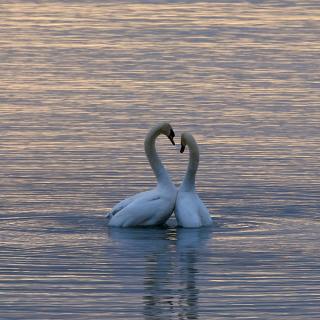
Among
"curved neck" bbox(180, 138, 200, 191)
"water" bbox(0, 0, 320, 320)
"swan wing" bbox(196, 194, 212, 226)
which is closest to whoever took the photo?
"water" bbox(0, 0, 320, 320)

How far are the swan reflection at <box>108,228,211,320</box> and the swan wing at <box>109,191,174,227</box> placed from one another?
0.29 ft

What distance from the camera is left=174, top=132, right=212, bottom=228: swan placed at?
719 inches

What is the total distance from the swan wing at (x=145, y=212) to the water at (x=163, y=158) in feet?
0.52

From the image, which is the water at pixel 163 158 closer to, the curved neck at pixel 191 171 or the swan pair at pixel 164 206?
the swan pair at pixel 164 206

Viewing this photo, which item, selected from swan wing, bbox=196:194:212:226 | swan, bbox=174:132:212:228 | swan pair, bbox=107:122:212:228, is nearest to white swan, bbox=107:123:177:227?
swan pair, bbox=107:122:212:228

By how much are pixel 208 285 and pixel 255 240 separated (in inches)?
86.3

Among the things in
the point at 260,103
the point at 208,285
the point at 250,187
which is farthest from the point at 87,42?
the point at 208,285

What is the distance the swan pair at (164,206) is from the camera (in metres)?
18.3

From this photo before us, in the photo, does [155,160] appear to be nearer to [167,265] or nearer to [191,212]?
[191,212]

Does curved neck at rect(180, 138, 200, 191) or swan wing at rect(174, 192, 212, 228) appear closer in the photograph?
swan wing at rect(174, 192, 212, 228)

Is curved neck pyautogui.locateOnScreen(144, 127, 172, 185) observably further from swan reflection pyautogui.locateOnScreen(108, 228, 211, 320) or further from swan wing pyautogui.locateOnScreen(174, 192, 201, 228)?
swan reflection pyautogui.locateOnScreen(108, 228, 211, 320)

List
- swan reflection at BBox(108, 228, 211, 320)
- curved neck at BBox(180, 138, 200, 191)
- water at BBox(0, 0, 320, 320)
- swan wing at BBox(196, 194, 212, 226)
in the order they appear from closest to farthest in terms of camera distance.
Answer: swan reflection at BBox(108, 228, 211, 320)
water at BBox(0, 0, 320, 320)
swan wing at BBox(196, 194, 212, 226)
curved neck at BBox(180, 138, 200, 191)

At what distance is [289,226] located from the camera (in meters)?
18.1

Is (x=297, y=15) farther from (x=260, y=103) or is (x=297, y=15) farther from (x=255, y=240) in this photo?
(x=255, y=240)
